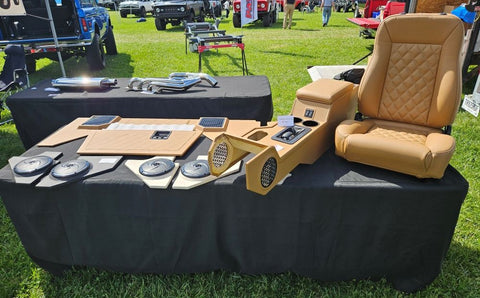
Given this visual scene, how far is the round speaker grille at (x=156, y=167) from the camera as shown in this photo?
1.79 metres

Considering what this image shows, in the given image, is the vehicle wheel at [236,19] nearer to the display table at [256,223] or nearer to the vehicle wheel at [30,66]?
the vehicle wheel at [30,66]

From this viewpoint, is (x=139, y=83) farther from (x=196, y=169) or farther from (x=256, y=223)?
(x=256, y=223)

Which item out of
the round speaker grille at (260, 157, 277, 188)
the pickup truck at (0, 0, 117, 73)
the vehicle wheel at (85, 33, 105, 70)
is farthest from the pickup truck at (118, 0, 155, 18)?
the round speaker grille at (260, 157, 277, 188)

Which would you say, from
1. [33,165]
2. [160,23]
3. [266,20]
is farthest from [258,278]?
[160,23]

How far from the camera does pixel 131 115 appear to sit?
10.4 ft

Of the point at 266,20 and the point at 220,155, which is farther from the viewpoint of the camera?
the point at 266,20

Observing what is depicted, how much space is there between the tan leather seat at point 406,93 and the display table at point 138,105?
1099mm

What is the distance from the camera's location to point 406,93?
2.28 meters

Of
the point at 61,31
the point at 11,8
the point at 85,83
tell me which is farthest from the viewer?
the point at 61,31

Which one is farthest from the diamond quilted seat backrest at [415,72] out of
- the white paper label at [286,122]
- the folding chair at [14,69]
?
the folding chair at [14,69]

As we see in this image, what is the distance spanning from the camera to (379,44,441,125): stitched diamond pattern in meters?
2.19

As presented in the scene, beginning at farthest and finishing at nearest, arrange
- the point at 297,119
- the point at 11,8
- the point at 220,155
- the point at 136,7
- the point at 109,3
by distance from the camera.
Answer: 1. the point at 109,3
2. the point at 136,7
3. the point at 11,8
4. the point at 297,119
5. the point at 220,155

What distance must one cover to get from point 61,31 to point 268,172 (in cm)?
699

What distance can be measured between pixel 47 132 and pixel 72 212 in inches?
78.0
